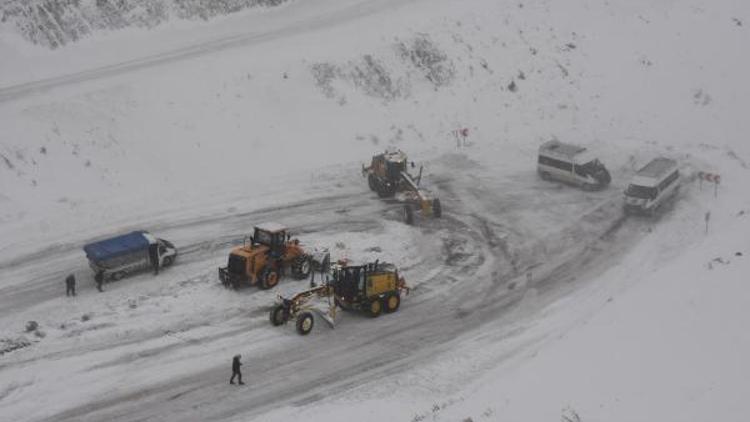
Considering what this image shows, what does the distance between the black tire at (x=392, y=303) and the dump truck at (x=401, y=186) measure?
788cm

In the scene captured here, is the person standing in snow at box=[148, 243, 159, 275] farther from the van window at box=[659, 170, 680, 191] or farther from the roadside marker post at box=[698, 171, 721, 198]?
the roadside marker post at box=[698, 171, 721, 198]

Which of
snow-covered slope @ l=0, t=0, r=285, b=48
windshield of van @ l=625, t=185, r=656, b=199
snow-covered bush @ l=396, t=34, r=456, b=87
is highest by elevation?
snow-covered slope @ l=0, t=0, r=285, b=48

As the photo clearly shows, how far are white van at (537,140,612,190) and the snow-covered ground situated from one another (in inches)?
33.5

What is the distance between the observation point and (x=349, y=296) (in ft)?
92.7

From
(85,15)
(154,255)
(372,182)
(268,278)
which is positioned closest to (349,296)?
(268,278)

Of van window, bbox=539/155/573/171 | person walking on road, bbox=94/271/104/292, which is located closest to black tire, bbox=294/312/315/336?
person walking on road, bbox=94/271/104/292

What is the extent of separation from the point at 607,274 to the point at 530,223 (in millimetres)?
5779

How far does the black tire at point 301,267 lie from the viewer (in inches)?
1219

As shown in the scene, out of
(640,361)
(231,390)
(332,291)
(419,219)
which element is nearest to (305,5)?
(419,219)

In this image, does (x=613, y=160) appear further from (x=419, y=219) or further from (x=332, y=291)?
(x=332, y=291)

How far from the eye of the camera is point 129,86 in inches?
1660

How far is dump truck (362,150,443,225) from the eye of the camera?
37.0m

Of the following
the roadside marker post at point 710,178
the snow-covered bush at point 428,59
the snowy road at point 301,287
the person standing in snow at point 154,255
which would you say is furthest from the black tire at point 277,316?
the snow-covered bush at point 428,59

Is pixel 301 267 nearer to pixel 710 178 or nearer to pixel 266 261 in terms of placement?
pixel 266 261
